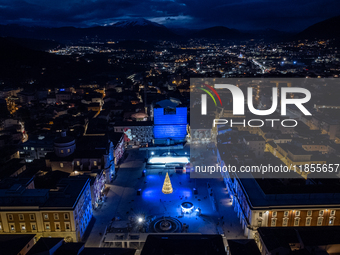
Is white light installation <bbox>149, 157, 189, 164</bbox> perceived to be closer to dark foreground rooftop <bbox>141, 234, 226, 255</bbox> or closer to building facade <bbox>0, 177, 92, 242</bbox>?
building facade <bbox>0, 177, 92, 242</bbox>

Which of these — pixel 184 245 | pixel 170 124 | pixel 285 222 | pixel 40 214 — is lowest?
pixel 285 222

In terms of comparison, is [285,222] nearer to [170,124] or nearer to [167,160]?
[167,160]

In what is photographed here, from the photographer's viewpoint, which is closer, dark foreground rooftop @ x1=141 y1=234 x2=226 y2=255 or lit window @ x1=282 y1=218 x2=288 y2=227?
dark foreground rooftop @ x1=141 y1=234 x2=226 y2=255

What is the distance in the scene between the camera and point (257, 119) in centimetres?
5372

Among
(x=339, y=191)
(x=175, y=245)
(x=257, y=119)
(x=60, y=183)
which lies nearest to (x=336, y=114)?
(x=257, y=119)

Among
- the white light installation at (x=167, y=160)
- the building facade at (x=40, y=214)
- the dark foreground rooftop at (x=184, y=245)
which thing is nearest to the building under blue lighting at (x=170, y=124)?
the white light installation at (x=167, y=160)

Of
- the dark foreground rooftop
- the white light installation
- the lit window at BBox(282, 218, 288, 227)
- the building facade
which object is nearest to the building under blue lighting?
the white light installation

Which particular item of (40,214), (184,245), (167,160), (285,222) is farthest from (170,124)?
(184,245)

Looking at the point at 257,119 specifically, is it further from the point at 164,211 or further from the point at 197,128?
the point at 164,211

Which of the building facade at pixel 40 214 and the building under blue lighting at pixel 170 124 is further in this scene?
the building under blue lighting at pixel 170 124

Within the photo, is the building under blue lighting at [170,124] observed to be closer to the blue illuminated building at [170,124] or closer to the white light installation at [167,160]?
the blue illuminated building at [170,124]

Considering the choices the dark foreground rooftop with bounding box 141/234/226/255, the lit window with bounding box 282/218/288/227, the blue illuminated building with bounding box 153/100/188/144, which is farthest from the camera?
the blue illuminated building with bounding box 153/100/188/144

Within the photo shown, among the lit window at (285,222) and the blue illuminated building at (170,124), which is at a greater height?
the blue illuminated building at (170,124)

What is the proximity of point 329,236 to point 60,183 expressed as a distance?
26.6 m
